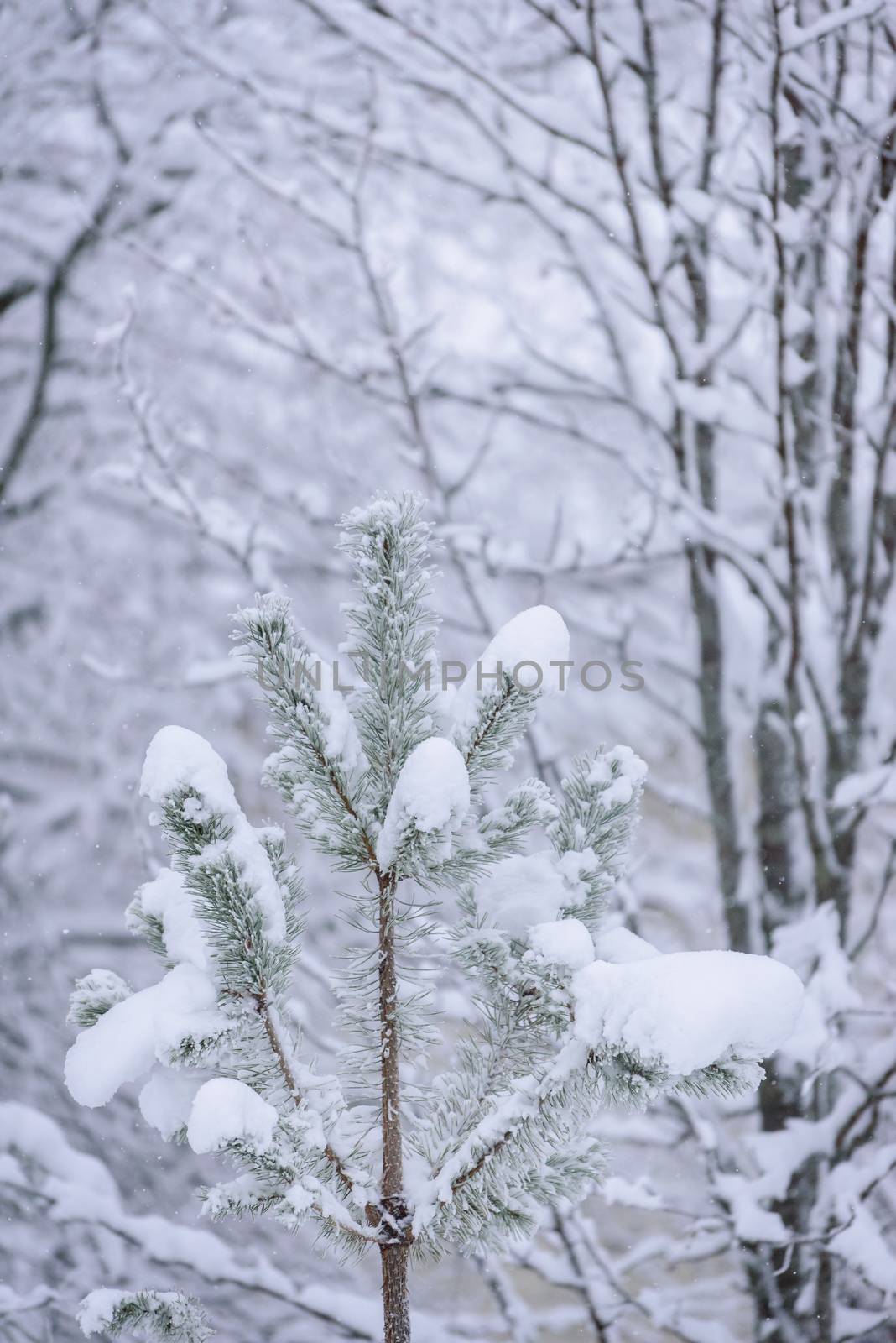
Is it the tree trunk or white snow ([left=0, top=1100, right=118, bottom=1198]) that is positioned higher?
the tree trunk

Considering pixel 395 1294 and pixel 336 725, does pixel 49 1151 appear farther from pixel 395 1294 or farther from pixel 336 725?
pixel 336 725

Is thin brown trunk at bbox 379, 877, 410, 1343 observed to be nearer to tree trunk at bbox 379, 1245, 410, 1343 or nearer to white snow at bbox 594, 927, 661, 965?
tree trunk at bbox 379, 1245, 410, 1343

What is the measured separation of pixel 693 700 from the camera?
2.48 metres

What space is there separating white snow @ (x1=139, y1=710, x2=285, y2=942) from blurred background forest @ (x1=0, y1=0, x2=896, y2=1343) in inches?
4.0

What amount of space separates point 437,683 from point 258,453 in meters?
3.29

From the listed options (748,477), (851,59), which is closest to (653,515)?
(851,59)

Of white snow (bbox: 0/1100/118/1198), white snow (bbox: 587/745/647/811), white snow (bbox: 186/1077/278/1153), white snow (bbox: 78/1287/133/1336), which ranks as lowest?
white snow (bbox: 0/1100/118/1198)

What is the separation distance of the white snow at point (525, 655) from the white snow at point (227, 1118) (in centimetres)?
29

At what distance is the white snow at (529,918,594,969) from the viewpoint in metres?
0.60

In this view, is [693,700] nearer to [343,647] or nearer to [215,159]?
[343,647]

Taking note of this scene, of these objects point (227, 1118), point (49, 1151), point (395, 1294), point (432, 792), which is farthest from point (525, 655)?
point (49, 1151)

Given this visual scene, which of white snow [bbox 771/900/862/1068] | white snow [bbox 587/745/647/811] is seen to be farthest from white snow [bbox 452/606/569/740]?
white snow [bbox 771/900/862/1068]

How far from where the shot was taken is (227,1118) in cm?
55

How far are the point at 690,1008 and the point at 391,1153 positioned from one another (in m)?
0.34
